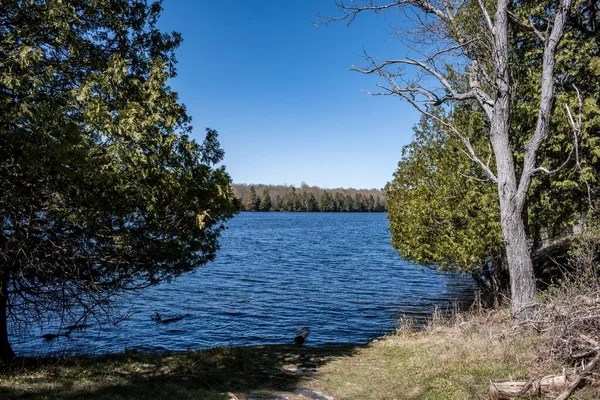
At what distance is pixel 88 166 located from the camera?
714 centimetres

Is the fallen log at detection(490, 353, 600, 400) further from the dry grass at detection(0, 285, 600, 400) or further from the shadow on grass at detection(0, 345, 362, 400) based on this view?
the shadow on grass at detection(0, 345, 362, 400)

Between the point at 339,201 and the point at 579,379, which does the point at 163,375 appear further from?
the point at 339,201

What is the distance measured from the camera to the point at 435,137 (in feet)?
57.6

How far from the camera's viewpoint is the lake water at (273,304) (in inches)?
658

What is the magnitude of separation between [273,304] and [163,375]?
1446cm

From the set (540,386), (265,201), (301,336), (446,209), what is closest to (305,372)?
(540,386)

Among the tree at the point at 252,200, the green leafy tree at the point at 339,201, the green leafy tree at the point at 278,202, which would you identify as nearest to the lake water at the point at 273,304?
the tree at the point at 252,200

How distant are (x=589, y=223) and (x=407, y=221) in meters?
6.25

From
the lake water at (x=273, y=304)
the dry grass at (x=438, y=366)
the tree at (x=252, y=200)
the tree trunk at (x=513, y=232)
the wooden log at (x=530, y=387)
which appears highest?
the tree at (x=252, y=200)

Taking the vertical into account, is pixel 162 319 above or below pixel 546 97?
below

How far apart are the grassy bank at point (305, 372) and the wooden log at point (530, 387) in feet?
0.90

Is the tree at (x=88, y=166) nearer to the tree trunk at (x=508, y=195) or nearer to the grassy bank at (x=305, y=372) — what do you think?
the grassy bank at (x=305, y=372)

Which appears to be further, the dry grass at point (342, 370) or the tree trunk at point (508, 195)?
the tree trunk at point (508, 195)

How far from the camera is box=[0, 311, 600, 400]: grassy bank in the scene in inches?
300
